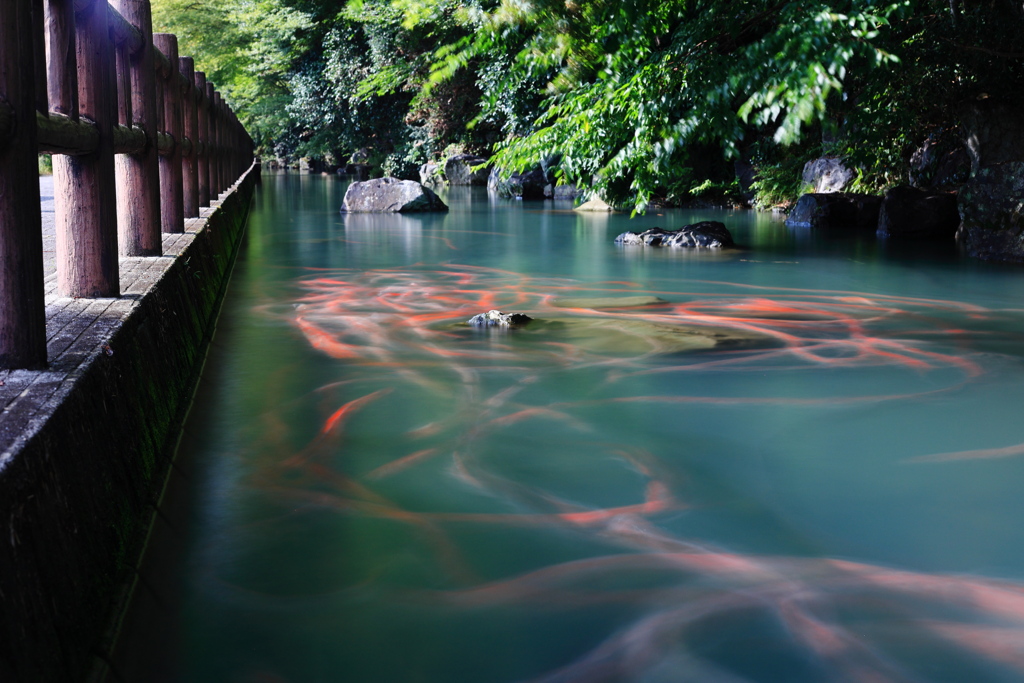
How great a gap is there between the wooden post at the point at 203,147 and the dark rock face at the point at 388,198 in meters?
7.12

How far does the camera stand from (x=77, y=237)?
3.80 m

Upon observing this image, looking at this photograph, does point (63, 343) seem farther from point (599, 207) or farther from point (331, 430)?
point (599, 207)

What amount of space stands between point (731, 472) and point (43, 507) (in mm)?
2469

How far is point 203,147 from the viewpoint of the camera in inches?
394

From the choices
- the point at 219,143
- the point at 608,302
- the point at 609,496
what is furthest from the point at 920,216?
the point at 609,496

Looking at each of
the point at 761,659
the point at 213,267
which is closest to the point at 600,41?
the point at 213,267

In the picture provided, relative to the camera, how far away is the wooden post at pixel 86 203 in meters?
3.78

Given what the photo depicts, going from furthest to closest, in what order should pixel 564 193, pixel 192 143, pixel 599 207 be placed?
pixel 564 193
pixel 599 207
pixel 192 143

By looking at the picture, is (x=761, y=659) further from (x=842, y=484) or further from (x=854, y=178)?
(x=854, y=178)

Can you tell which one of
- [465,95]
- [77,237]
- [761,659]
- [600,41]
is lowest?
[761,659]

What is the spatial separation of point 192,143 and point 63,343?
20.5 ft

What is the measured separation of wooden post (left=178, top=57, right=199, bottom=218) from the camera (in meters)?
8.59

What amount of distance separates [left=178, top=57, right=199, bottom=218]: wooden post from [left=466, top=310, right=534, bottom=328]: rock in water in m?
3.24

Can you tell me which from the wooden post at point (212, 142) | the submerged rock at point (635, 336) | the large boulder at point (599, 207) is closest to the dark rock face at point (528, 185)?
the large boulder at point (599, 207)
